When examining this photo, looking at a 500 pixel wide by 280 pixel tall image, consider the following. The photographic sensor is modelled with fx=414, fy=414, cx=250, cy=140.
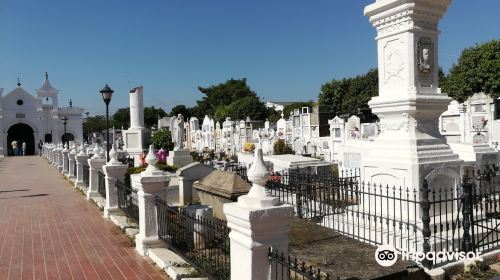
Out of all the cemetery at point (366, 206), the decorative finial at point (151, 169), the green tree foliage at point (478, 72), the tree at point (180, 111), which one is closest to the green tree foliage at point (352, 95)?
the green tree foliage at point (478, 72)

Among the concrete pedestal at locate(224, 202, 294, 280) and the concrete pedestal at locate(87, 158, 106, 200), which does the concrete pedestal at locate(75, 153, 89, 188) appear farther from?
the concrete pedestal at locate(224, 202, 294, 280)

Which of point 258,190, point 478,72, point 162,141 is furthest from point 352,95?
point 258,190

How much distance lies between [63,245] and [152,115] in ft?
325

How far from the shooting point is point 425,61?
754 cm

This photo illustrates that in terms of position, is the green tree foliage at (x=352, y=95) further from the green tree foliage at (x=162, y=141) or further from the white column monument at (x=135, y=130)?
the white column monument at (x=135, y=130)

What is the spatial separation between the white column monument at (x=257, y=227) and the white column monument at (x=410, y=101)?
4118mm

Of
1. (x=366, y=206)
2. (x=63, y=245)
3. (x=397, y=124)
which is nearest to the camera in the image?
(x=63, y=245)

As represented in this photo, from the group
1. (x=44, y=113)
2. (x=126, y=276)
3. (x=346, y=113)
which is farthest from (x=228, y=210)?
(x=44, y=113)

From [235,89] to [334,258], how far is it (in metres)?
83.5

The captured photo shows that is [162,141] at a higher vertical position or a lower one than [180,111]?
lower

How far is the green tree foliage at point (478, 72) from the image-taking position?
112 ft

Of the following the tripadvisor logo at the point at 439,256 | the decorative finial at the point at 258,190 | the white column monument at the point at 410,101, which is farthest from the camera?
the white column monument at the point at 410,101

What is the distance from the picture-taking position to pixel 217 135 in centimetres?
4341

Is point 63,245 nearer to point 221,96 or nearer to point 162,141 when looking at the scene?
point 162,141
